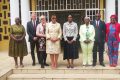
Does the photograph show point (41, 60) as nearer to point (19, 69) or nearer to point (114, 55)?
point (19, 69)

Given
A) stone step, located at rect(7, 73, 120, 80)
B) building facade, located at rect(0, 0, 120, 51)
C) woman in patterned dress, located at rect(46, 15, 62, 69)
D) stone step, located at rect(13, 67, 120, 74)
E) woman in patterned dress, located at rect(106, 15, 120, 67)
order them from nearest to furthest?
stone step, located at rect(7, 73, 120, 80) < stone step, located at rect(13, 67, 120, 74) < woman in patterned dress, located at rect(46, 15, 62, 69) < woman in patterned dress, located at rect(106, 15, 120, 67) < building facade, located at rect(0, 0, 120, 51)

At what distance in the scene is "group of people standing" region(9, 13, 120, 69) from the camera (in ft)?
39.3

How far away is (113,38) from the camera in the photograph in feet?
39.8

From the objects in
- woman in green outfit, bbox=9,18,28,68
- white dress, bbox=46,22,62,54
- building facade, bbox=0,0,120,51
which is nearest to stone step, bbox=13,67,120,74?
woman in green outfit, bbox=9,18,28,68

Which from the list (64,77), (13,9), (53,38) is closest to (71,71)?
(64,77)

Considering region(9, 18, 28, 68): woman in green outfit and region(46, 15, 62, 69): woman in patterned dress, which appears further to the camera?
region(9, 18, 28, 68): woman in green outfit

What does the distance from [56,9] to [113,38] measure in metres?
5.27

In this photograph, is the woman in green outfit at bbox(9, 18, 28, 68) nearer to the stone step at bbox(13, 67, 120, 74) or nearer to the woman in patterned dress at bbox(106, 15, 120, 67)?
the stone step at bbox(13, 67, 120, 74)

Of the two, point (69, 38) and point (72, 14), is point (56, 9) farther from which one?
point (69, 38)

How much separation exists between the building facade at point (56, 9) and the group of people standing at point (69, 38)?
151 inches

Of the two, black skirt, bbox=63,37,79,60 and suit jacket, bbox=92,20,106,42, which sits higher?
suit jacket, bbox=92,20,106,42

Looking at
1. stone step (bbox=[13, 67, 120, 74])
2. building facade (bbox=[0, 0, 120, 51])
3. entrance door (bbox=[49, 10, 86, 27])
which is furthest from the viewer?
entrance door (bbox=[49, 10, 86, 27])

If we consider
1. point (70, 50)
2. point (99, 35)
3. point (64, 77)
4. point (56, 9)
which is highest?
point (56, 9)

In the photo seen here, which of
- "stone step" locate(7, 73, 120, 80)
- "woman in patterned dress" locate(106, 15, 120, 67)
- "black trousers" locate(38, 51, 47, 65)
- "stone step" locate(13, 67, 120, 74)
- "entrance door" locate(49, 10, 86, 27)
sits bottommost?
"stone step" locate(7, 73, 120, 80)
